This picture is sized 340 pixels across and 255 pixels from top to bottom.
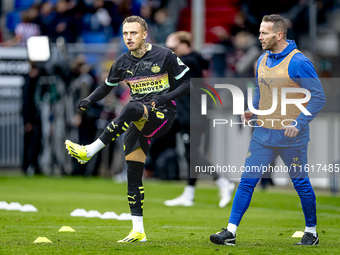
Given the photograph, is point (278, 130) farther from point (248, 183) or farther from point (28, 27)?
point (28, 27)

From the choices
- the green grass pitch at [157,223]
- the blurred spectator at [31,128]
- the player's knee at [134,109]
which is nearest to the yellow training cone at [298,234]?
the green grass pitch at [157,223]

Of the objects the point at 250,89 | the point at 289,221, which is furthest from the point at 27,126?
the point at 289,221

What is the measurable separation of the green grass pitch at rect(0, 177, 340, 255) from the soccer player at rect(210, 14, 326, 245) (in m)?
0.35

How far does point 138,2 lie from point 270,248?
14496 mm

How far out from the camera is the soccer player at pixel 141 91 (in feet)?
19.2

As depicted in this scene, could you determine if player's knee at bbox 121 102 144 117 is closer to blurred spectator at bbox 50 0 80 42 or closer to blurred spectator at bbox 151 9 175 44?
blurred spectator at bbox 151 9 175 44

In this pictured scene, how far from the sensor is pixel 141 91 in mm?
5984

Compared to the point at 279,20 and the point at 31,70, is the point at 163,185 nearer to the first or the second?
the point at 31,70

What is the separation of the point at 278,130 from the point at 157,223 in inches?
97.4

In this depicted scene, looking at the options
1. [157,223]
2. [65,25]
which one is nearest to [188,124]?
[157,223]

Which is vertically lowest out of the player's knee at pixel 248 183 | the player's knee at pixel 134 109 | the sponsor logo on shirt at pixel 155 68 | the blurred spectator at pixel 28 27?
the player's knee at pixel 248 183

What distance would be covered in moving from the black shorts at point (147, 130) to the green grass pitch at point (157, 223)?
2.94 feet

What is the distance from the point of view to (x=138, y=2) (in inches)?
756

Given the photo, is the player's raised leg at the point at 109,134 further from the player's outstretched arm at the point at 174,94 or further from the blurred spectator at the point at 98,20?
the blurred spectator at the point at 98,20
